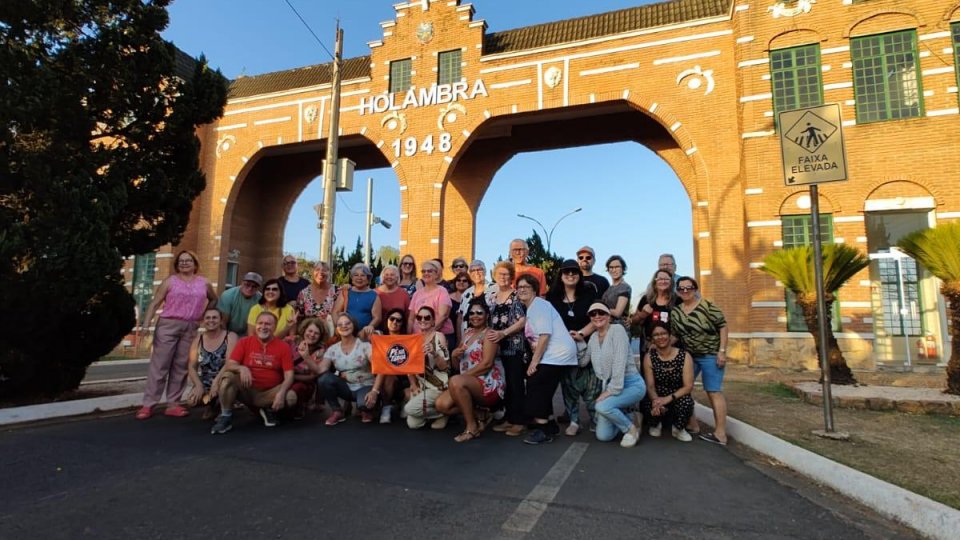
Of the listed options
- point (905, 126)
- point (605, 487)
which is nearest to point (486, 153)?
point (905, 126)

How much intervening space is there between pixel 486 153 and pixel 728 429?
1637 cm

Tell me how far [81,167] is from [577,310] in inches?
272

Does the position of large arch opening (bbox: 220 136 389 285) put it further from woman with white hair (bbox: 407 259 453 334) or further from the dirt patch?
the dirt patch

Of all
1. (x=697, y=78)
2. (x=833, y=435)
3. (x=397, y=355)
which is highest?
(x=697, y=78)

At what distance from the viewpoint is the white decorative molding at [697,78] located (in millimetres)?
15516

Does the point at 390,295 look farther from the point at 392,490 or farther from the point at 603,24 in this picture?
the point at 603,24

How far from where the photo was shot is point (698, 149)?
15.5m

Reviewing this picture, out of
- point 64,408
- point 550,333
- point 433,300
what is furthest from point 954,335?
point 64,408

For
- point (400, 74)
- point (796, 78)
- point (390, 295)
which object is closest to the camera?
point (390, 295)

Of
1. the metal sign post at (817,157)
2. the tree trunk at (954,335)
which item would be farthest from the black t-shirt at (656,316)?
the tree trunk at (954,335)

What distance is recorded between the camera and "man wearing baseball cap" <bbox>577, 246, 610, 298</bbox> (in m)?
6.68

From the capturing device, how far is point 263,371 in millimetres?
5934

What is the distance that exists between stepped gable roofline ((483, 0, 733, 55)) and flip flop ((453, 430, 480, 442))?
593 inches

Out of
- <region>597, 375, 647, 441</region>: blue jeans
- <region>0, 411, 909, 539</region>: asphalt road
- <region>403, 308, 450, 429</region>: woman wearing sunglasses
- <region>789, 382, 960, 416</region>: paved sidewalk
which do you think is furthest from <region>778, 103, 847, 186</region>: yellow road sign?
<region>403, 308, 450, 429</region>: woman wearing sunglasses
